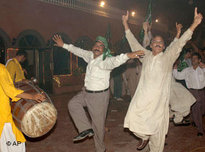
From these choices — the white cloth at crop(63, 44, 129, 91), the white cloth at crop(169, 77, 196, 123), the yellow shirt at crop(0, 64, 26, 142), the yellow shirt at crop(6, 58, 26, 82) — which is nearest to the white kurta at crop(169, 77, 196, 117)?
the white cloth at crop(169, 77, 196, 123)

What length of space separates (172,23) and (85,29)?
1358 cm

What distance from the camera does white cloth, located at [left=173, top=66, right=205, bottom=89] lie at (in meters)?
5.10

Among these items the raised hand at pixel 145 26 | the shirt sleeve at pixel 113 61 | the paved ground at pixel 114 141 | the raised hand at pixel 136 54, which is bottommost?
the paved ground at pixel 114 141

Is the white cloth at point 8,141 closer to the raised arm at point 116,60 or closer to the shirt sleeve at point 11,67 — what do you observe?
the raised arm at point 116,60

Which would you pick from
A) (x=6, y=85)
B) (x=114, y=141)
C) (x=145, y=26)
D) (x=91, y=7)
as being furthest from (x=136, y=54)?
(x=91, y=7)

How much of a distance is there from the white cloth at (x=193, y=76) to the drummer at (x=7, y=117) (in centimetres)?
373

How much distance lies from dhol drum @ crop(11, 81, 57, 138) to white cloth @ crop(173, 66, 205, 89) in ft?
11.1

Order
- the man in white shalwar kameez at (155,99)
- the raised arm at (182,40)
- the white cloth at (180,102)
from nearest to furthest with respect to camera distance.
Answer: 1. the raised arm at (182,40)
2. the man in white shalwar kameez at (155,99)
3. the white cloth at (180,102)

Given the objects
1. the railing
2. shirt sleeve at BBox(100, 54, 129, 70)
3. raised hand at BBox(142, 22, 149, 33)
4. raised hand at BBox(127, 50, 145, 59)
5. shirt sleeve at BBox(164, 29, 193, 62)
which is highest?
the railing

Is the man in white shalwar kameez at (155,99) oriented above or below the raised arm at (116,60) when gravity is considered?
below

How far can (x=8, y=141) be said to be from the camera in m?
2.78

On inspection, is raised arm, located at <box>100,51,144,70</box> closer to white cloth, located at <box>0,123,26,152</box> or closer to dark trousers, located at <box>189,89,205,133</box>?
white cloth, located at <box>0,123,26,152</box>

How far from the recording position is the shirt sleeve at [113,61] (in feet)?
11.2

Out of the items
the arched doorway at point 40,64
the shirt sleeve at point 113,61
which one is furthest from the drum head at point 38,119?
the arched doorway at point 40,64
